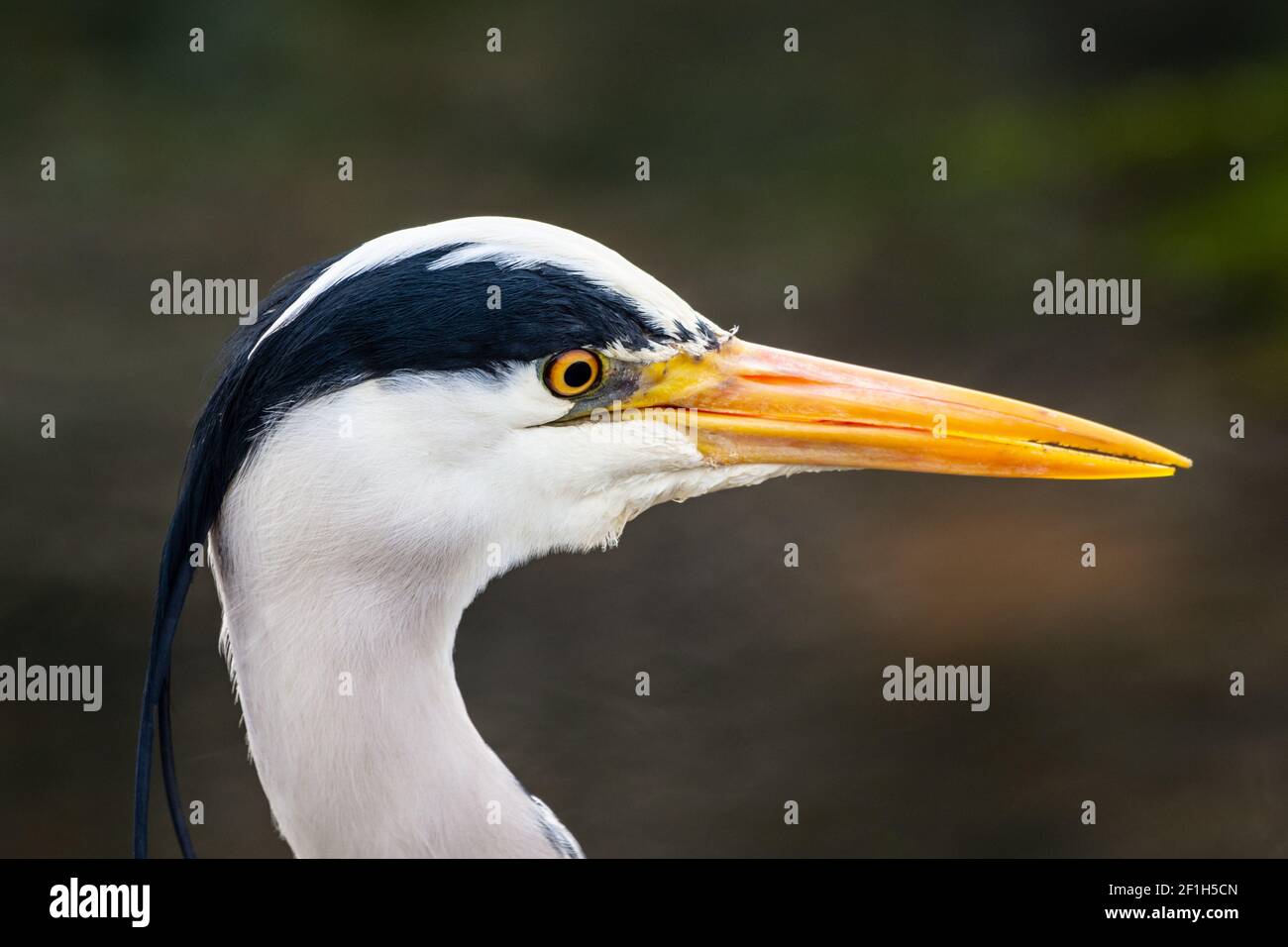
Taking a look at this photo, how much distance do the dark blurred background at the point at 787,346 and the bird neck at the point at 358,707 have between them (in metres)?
1.94

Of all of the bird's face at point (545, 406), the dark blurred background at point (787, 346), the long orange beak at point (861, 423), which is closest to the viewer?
the bird's face at point (545, 406)

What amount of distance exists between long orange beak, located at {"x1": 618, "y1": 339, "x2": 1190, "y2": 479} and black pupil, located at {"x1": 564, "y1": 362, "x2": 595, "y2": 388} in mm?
78

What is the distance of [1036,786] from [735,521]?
1.21 metres

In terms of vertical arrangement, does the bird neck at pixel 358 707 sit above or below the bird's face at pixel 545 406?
below

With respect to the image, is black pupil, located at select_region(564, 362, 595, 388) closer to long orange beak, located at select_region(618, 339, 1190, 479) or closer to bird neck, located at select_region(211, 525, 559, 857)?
long orange beak, located at select_region(618, 339, 1190, 479)

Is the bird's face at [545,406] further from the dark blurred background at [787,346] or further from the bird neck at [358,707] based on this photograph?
the dark blurred background at [787,346]

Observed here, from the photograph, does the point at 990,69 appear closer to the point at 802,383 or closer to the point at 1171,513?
the point at 1171,513

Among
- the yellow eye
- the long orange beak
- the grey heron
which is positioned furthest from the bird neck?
the long orange beak

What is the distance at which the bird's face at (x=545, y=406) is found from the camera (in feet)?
5.29

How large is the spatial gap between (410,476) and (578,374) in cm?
23

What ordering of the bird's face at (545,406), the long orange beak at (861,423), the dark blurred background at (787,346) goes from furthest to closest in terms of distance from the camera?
the dark blurred background at (787,346)
the long orange beak at (861,423)
the bird's face at (545,406)

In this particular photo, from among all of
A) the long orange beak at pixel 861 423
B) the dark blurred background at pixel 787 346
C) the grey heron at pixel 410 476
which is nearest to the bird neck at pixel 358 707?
the grey heron at pixel 410 476

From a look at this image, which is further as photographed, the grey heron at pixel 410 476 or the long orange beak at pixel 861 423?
the long orange beak at pixel 861 423

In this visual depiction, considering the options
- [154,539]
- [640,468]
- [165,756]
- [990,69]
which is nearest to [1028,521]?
[990,69]
